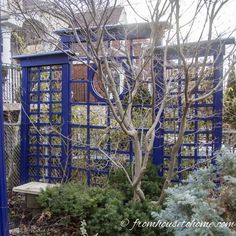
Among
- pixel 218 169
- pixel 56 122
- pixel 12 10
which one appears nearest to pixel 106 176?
pixel 56 122

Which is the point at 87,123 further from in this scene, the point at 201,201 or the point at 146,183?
the point at 201,201

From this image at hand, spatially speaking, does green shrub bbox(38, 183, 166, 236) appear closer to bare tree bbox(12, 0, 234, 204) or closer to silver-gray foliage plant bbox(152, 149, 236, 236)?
bare tree bbox(12, 0, 234, 204)

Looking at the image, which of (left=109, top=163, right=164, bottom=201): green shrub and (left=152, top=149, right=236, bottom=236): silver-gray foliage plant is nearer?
(left=152, top=149, right=236, bottom=236): silver-gray foliage plant

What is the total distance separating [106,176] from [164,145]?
92 centimetres

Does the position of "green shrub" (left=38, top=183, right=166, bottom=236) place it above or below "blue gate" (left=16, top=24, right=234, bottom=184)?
below

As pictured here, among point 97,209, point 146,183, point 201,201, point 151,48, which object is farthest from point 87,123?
point 201,201

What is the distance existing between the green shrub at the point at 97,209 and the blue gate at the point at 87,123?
0.48 m

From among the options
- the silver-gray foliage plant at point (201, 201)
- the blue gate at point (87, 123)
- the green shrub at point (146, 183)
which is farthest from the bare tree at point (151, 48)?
the silver-gray foliage plant at point (201, 201)

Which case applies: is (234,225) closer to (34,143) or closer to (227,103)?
(34,143)

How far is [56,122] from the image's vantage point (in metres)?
4.29

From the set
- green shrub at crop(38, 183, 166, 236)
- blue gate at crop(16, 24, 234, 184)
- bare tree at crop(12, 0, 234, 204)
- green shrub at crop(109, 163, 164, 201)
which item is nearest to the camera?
bare tree at crop(12, 0, 234, 204)

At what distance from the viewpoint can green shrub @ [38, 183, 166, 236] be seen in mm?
2699

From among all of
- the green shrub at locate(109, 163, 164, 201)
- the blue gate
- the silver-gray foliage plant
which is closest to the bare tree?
the blue gate

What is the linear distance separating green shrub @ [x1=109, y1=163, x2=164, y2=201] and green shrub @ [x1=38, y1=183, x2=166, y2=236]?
160mm
